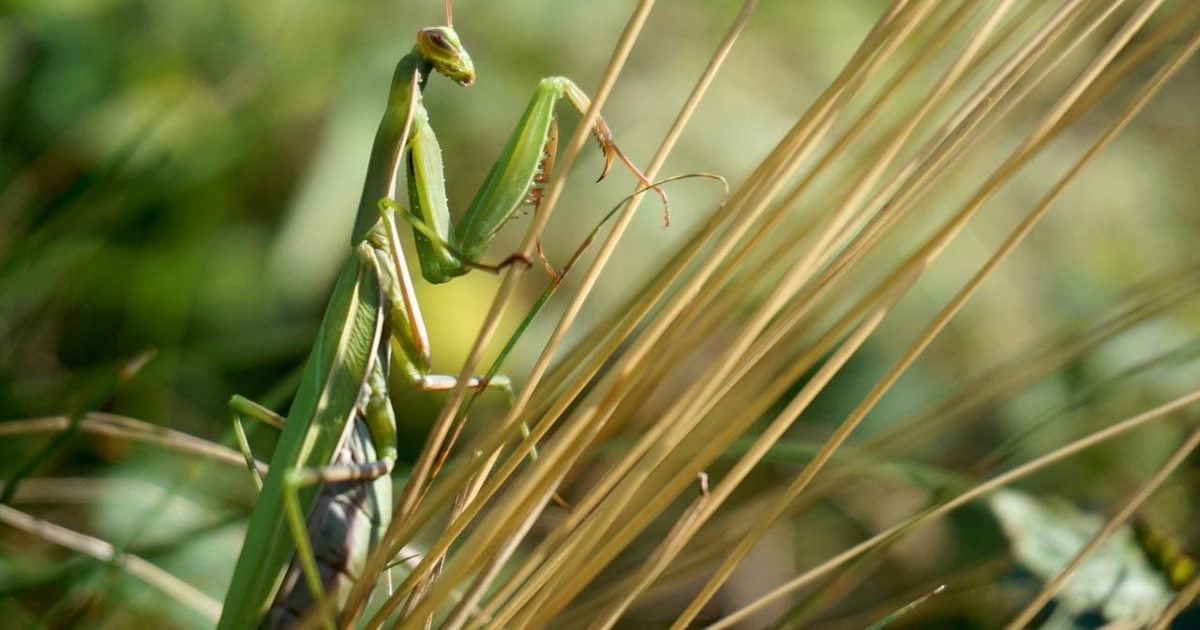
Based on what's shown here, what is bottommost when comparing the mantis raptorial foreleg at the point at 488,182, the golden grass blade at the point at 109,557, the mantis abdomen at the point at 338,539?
the golden grass blade at the point at 109,557

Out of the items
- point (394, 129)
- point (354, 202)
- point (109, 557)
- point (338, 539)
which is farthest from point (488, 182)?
point (354, 202)

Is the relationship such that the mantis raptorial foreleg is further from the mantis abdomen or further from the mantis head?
the mantis abdomen

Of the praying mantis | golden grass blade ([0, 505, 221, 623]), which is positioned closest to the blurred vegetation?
golden grass blade ([0, 505, 221, 623])

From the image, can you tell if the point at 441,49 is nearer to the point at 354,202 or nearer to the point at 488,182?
the point at 488,182

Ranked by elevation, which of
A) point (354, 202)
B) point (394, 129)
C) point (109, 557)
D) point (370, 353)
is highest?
point (394, 129)

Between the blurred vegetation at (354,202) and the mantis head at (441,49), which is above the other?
the mantis head at (441,49)

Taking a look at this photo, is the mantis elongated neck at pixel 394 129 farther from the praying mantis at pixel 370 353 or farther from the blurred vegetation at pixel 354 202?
the blurred vegetation at pixel 354 202

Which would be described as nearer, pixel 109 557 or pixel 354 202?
pixel 109 557

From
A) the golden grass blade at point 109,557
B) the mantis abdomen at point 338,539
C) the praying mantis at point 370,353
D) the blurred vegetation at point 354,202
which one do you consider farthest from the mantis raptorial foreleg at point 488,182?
the blurred vegetation at point 354,202

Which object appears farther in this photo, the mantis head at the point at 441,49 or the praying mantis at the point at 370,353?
the mantis head at the point at 441,49
